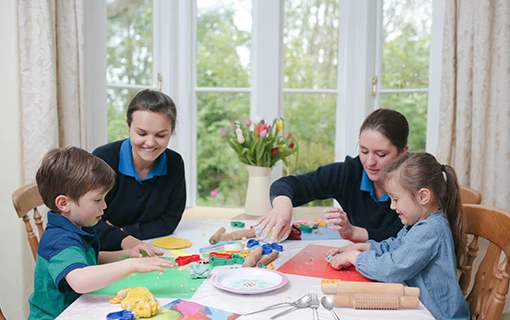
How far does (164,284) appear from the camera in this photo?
120 centimetres

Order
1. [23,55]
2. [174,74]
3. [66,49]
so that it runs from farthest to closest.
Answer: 1. [174,74]
2. [66,49]
3. [23,55]

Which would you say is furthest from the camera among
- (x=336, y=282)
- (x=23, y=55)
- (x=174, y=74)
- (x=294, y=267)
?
(x=174, y=74)

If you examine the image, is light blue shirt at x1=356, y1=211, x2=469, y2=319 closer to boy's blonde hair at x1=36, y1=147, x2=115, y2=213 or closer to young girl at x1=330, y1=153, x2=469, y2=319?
young girl at x1=330, y1=153, x2=469, y2=319

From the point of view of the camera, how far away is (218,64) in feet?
9.89

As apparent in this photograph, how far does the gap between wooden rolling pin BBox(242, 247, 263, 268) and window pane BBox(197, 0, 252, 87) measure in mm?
1756

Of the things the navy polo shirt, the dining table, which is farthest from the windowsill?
the navy polo shirt

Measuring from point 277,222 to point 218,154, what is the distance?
63.1 inches

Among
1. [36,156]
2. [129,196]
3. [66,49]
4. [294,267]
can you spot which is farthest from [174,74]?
[294,267]

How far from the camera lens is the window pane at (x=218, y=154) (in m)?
3.03

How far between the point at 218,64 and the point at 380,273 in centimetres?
204

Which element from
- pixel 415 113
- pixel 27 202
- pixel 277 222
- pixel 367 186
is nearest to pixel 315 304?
pixel 277 222

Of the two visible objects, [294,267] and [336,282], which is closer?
[336,282]

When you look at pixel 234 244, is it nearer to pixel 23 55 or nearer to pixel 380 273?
pixel 380 273

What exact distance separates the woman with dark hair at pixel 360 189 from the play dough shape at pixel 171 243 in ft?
0.84
